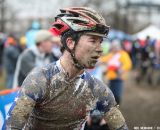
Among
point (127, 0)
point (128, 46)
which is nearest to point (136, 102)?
point (128, 46)

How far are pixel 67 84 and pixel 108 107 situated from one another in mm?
399

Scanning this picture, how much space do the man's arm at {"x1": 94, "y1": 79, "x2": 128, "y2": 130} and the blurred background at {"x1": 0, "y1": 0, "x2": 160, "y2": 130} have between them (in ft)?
5.91

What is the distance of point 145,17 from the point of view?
51.7 m

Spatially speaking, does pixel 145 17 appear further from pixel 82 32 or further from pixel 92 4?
pixel 82 32

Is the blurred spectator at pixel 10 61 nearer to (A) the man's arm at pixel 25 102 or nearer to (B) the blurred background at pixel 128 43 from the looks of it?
(B) the blurred background at pixel 128 43

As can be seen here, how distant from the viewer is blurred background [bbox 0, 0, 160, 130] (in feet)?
39.8

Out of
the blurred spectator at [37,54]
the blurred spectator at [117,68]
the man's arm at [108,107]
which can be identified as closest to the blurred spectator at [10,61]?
the blurred spectator at [117,68]

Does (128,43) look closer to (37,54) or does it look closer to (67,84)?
(37,54)

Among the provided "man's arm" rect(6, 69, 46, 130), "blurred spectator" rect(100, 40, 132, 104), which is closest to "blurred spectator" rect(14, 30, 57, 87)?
"blurred spectator" rect(100, 40, 132, 104)

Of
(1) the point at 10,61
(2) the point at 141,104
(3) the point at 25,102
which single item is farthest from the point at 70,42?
(2) the point at 141,104

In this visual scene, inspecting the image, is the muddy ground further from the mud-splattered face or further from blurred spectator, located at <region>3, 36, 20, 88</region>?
the mud-splattered face

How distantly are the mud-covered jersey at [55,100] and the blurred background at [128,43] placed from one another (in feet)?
5.77

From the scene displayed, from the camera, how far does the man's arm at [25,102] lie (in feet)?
10.3

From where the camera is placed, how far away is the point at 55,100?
332 centimetres
